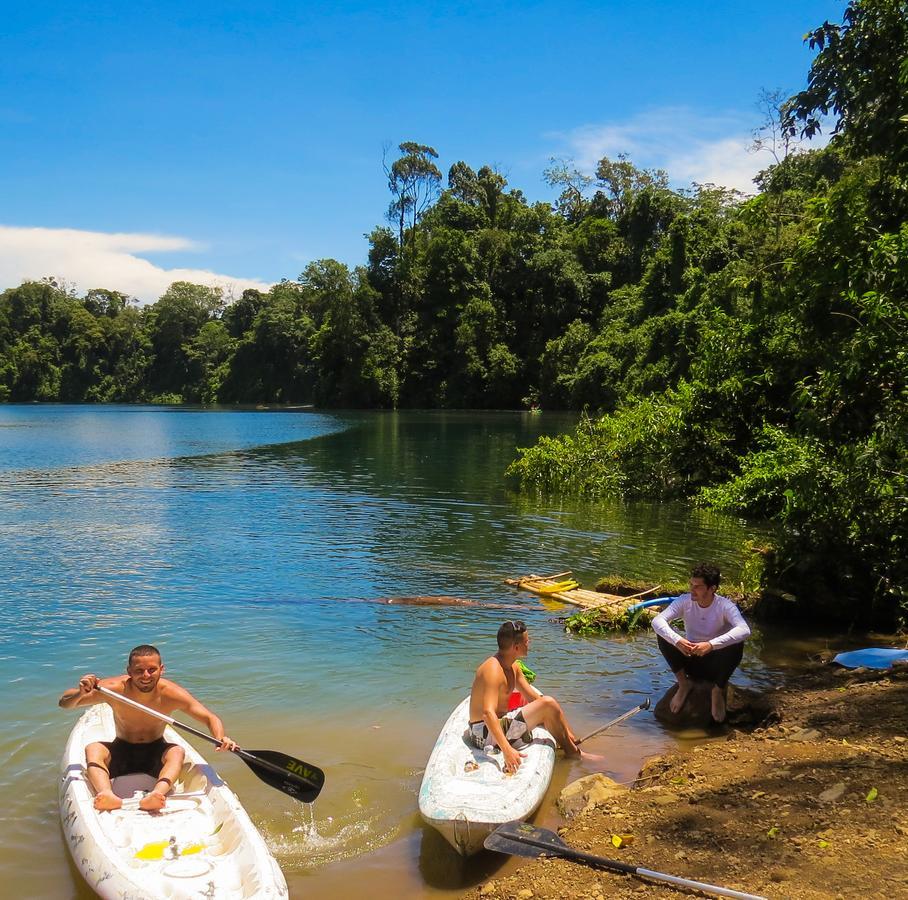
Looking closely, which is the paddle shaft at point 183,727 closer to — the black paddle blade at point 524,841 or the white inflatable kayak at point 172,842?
the white inflatable kayak at point 172,842

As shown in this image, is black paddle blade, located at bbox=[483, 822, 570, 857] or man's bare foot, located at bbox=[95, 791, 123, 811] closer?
black paddle blade, located at bbox=[483, 822, 570, 857]

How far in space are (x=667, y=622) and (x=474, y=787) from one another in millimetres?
2693

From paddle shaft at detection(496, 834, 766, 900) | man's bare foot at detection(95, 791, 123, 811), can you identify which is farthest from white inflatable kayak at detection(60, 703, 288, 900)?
paddle shaft at detection(496, 834, 766, 900)

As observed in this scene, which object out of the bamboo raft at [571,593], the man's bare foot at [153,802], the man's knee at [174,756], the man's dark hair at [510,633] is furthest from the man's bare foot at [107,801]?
the bamboo raft at [571,593]

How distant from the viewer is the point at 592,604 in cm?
1208

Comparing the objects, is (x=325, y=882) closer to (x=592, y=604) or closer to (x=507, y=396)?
(x=592, y=604)

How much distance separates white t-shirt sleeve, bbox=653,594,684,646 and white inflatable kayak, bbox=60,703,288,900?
12.8 feet

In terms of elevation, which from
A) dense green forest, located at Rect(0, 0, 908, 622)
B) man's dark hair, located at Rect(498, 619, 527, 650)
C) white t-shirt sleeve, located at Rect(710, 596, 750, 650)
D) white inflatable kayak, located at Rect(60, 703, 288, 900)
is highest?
dense green forest, located at Rect(0, 0, 908, 622)

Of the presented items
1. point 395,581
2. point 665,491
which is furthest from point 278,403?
point 395,581

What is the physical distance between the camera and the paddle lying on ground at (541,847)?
4605 mm

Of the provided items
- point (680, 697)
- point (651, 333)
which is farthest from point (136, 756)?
point (651, 333)

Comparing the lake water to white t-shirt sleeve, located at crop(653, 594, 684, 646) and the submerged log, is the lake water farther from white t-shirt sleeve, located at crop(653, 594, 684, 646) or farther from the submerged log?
white t-shirt sleeve, located at crop(653, 594, 684, 646)

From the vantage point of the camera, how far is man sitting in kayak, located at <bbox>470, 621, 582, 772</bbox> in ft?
21.4

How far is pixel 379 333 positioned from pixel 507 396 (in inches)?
518
